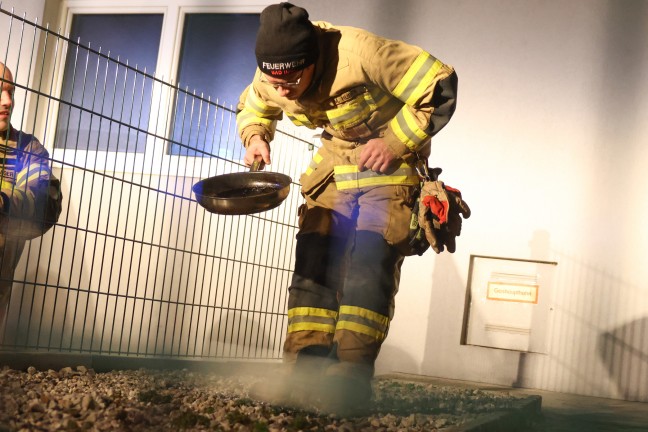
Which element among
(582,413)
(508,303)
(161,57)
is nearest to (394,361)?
(508,303)

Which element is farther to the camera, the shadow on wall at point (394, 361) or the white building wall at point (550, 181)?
the shadow on wall at point (394, 361)

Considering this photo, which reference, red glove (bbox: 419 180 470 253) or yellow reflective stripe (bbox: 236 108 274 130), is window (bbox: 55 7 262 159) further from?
red glove (bbox: 419 180 470 253)

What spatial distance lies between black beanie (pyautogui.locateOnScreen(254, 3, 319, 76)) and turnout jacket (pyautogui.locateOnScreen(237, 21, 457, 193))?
0.10 meters

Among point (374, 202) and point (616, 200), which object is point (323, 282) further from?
point (616, 200)

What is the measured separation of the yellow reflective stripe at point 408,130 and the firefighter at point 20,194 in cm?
140

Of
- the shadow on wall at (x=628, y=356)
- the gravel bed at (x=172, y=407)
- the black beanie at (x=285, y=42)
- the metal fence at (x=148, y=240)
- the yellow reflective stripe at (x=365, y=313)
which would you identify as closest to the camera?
the gravel bed at (x=172, y=407)

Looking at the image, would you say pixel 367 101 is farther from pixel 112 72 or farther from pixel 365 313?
pixel 112 72

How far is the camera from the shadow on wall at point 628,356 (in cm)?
492

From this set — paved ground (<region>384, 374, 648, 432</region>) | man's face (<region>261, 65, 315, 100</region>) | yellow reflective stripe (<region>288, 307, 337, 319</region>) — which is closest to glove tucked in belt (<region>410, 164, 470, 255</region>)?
yellow reflective stripe (<region>288, 307, 337, 319</region>)

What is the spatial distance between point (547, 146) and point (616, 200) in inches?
21.6

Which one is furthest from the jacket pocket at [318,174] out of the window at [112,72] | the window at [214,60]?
the window at [112,72]

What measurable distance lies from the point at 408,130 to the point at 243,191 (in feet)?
2.05

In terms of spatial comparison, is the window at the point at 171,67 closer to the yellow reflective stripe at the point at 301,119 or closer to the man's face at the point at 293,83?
the yellow reflective stripe at the point at 301,119

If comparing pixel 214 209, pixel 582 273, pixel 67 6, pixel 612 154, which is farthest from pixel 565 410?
pixel 67 6
